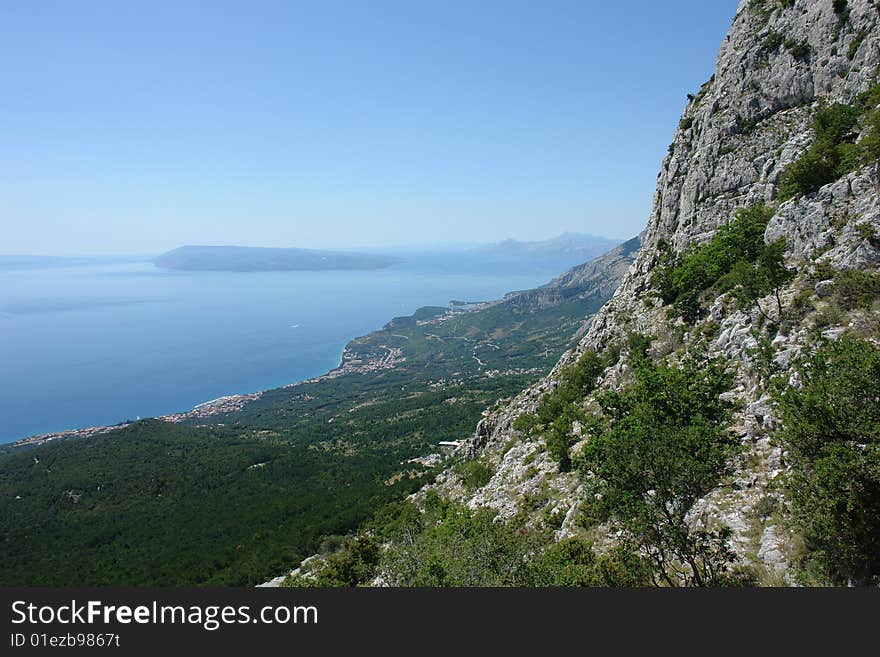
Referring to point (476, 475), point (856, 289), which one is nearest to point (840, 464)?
point (856, 289)

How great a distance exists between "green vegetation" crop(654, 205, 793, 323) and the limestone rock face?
41.6 inches

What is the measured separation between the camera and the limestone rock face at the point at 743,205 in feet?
56.9

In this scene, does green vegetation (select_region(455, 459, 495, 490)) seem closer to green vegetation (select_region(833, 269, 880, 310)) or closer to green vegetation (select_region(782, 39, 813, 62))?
green vegetation (select_region(833, 269, 880, 310))

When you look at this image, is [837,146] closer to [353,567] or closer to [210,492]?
[353,567]

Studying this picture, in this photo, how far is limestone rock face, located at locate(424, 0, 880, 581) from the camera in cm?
1733

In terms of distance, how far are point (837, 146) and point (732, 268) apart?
8.78 m

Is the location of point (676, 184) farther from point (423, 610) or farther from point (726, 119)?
point (423, 610)

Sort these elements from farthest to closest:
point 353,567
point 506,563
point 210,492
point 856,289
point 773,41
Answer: point 210,492 < point 773,41 < point 353,567 < point 856,289 < point 506,563

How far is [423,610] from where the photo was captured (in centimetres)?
1003

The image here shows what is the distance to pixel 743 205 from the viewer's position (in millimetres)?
35938

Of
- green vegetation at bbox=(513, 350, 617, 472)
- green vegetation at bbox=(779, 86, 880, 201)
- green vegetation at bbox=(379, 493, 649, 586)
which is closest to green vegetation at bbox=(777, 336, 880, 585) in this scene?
green vegetation at bbox=(379, 493, 649, 586)

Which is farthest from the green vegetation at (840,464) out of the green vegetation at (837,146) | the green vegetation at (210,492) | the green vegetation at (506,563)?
the green vegetation at (210,492)

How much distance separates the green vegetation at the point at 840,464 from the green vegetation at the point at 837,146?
2063cm

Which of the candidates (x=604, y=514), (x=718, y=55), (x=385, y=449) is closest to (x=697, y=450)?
(x=604, y=514)
